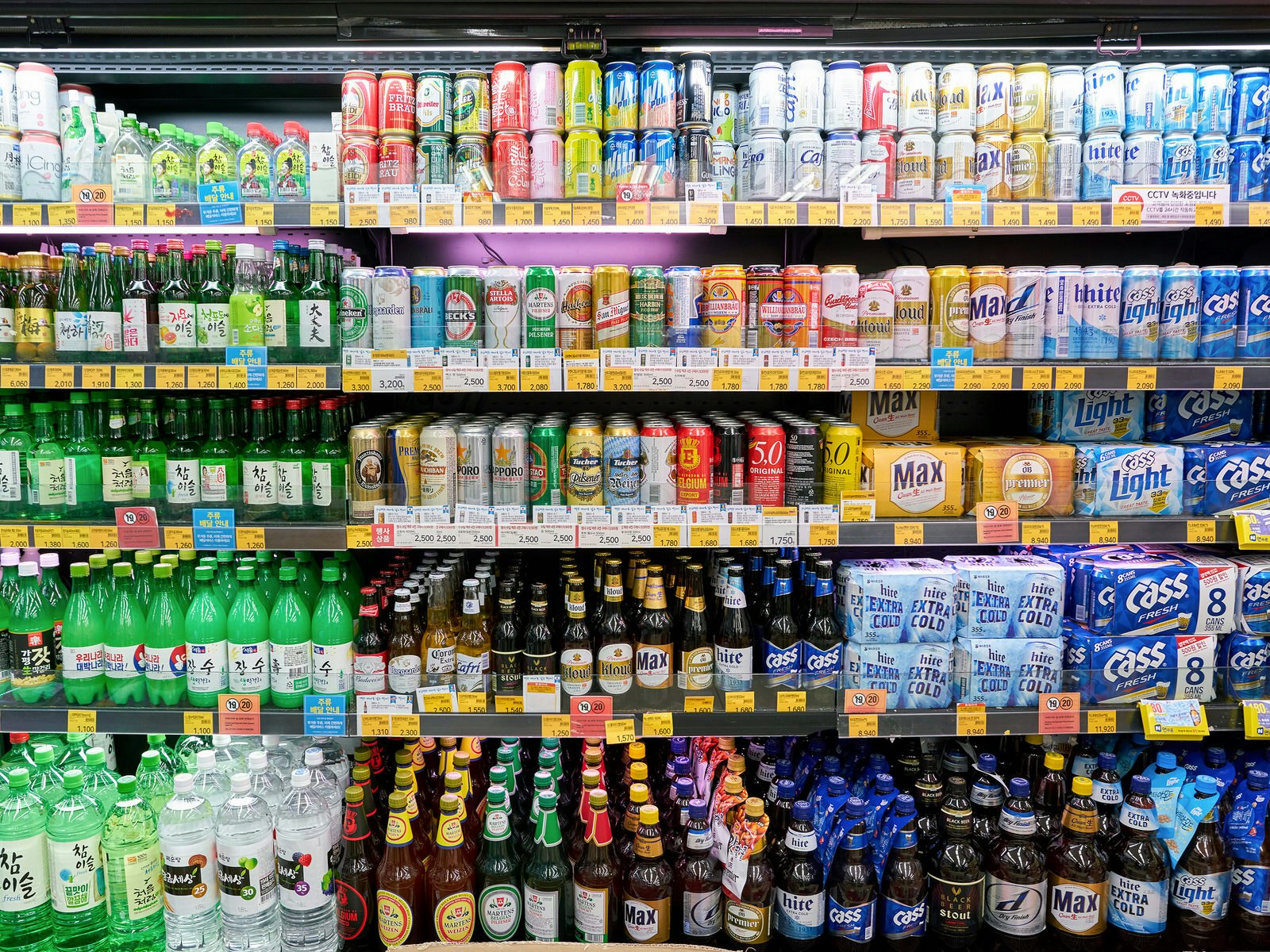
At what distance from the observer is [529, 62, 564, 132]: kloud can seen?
7.06ft

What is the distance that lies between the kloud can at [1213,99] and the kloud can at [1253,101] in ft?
0.12

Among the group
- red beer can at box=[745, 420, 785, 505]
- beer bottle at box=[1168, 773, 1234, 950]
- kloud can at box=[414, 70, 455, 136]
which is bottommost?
beer bottle at box=[1168, 773, 1234, 950]

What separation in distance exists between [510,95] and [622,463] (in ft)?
3.39

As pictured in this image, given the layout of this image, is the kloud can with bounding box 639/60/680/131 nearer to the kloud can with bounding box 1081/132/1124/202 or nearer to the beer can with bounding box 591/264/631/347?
the beer can with bounding box 591/264/631/347

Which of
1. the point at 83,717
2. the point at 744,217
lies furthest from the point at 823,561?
the point at 83,717

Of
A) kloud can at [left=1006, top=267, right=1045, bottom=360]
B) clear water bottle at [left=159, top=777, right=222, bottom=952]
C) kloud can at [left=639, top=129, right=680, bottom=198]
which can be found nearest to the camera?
clear water bottle at [left=159, top=777, right=222, bottom=952]

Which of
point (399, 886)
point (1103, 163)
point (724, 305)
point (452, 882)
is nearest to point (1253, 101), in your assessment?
point (1103, 163)

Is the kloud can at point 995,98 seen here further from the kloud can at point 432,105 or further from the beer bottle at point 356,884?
the beer bottle at point 356,884

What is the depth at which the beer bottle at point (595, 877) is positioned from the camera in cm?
212

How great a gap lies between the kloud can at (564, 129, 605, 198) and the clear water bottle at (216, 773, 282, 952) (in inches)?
69.9

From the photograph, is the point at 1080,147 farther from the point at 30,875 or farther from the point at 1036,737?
the point at 30,875

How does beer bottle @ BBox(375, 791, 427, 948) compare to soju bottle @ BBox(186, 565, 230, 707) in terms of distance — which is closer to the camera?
beer bottle @ BBox(375, 791, 427, 948)

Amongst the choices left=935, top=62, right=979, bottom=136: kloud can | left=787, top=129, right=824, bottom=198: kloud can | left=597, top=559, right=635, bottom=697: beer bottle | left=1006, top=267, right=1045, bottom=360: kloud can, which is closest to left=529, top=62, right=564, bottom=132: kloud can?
left=787, top=129, right=824, bottom=198: kloud can

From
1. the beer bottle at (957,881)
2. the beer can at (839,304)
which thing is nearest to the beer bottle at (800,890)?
the beer bottle at (957,881)
